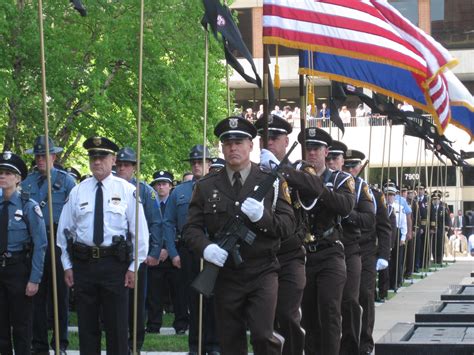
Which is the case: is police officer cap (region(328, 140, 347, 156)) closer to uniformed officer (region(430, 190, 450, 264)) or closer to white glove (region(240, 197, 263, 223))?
white glove (region(240, 197, 263, 223))

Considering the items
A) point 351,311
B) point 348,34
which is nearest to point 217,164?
point 348,34

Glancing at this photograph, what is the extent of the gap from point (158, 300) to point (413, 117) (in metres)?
7.25

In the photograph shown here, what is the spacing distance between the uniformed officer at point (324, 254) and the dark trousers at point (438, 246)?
24.2 metres

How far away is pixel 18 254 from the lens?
1038 centimetres

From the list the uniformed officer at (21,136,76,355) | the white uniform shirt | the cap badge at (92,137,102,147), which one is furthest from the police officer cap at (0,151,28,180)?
the uniformed officer at (21,136,76,355)

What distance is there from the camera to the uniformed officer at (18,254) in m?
10.3

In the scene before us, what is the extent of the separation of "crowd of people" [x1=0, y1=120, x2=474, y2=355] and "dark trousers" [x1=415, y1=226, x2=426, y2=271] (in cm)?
1693

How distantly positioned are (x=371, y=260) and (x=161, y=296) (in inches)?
138

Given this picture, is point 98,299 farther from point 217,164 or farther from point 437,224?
point 437,224

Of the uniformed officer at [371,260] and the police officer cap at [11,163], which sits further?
the uniformed officer at [371,260]

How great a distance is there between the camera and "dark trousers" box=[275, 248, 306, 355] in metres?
9.20

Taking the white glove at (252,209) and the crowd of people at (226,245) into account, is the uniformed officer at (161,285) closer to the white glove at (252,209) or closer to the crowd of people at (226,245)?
the crowd of people at (226,245)

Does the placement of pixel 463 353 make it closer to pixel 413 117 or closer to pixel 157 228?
pixel 157 228

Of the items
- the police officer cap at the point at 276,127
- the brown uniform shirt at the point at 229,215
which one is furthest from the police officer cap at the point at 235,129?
the police officer cap at the point at 276,127
